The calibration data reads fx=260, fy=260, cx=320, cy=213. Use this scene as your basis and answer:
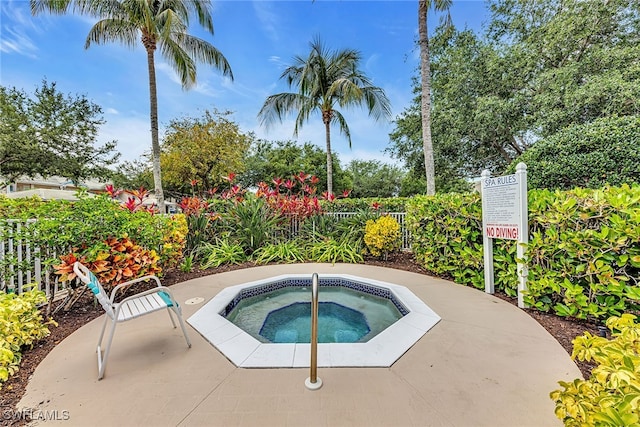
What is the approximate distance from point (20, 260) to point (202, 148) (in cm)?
1302

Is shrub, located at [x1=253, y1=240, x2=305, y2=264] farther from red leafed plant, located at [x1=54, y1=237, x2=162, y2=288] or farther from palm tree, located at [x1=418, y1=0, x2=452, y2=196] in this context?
palm tree, located at [x1=418, y1=0, x2=452, y2=196]

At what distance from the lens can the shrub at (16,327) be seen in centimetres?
205

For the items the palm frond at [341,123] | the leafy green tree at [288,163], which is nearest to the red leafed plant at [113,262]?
the palm frond at [341,123]

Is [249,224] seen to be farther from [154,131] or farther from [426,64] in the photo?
[426,64]

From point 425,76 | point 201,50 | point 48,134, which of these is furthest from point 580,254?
point 48,134

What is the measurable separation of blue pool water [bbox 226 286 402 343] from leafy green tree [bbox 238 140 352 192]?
1557 cm

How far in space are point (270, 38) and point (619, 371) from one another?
10.7 metres

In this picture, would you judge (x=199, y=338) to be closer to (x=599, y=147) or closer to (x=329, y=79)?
(x=599, y=147)

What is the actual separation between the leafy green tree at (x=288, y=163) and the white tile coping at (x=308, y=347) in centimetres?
1701

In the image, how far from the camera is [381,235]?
610 cm

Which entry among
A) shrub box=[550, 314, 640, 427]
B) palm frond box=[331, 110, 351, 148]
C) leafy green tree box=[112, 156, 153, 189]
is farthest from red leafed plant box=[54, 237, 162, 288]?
leafy green tree box=[112, 156, 153, 189]

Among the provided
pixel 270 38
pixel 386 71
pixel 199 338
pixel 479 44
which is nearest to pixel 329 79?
pixel 386 71

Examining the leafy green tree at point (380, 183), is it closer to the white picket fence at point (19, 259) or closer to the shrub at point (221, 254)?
the shrub at point (221, 254)

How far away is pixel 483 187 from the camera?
403 centimetres
